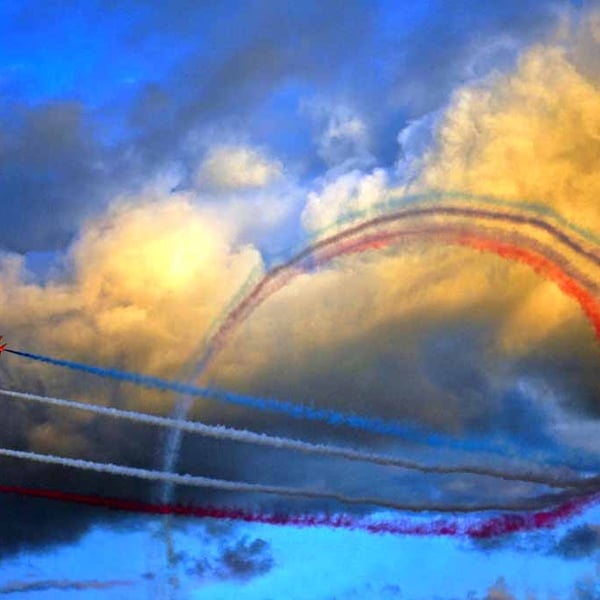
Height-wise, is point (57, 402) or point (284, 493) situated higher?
point (57, 402)

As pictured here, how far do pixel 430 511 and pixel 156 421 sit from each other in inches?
774

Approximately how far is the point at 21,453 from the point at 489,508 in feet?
105

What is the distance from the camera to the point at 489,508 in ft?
243

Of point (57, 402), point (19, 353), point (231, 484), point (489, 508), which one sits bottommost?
point (489, 508)

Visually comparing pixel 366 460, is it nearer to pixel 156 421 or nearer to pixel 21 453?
pixel 156 421

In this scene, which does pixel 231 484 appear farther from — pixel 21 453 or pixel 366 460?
pixel 21 453

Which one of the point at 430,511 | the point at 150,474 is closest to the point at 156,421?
the point at 150,474

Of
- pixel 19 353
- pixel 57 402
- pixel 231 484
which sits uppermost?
pixel 19 353

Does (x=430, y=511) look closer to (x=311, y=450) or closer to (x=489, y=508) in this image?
(x=489, y=508)

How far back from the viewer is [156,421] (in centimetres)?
7269

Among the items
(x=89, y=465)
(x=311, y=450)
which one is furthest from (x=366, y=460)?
(x=89, y=465)

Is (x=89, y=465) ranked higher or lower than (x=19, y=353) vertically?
lower

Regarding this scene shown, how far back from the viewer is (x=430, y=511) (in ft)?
242

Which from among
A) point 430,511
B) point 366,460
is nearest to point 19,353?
point 366,460
